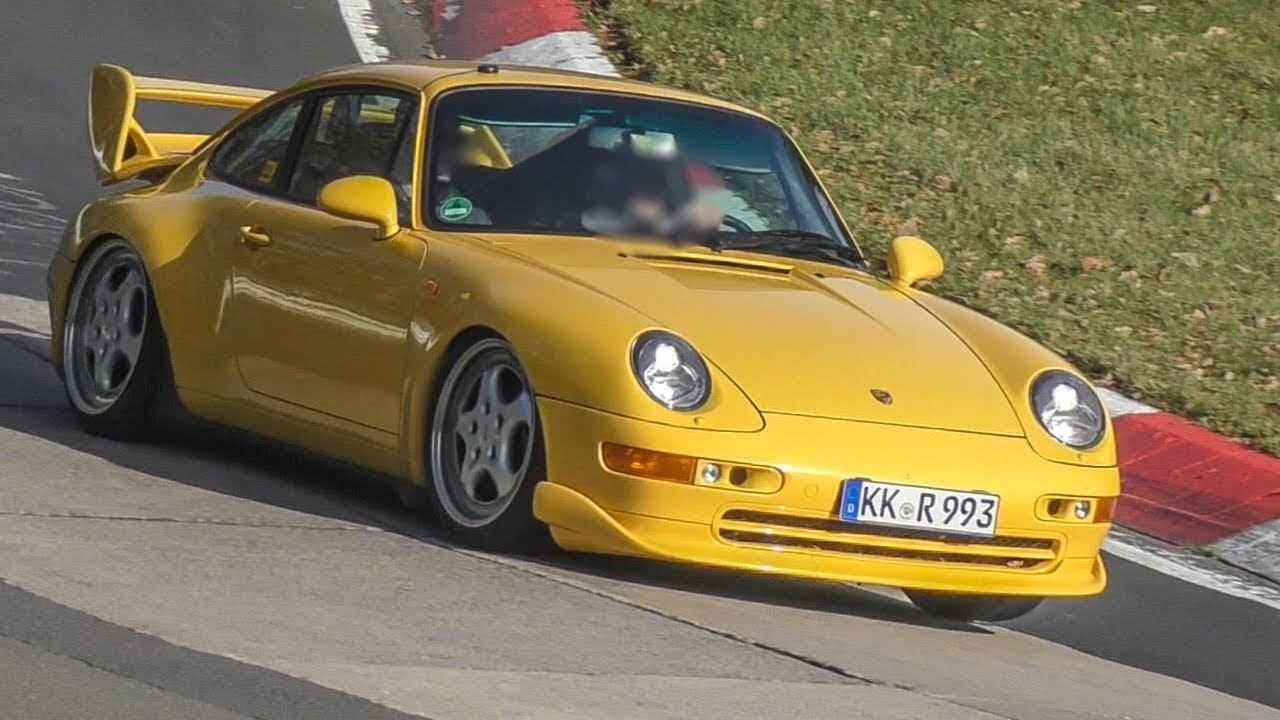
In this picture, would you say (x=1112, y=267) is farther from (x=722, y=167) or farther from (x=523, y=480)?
(x=523, y=480)

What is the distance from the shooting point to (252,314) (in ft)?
23.7

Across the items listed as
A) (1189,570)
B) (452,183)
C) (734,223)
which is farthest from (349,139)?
(1189,570)

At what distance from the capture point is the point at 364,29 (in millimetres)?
15914

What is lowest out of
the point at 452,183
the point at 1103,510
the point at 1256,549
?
the point at 1256,549

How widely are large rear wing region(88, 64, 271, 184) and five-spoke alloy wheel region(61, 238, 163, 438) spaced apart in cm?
50

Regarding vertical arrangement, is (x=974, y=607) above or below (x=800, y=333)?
below

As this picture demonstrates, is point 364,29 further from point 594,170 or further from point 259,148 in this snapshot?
point 594,170

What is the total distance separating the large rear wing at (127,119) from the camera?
8352 millimetres

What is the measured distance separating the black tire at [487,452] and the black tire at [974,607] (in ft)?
3.84

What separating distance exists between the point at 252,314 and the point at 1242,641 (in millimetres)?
3095

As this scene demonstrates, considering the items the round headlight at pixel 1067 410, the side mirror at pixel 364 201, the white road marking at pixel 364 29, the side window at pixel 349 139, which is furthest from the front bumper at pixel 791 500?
the white road marking at pixel 364 29

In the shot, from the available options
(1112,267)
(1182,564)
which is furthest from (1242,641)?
(1112,267)

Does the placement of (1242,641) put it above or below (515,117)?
below

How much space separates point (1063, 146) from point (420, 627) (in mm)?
8897
